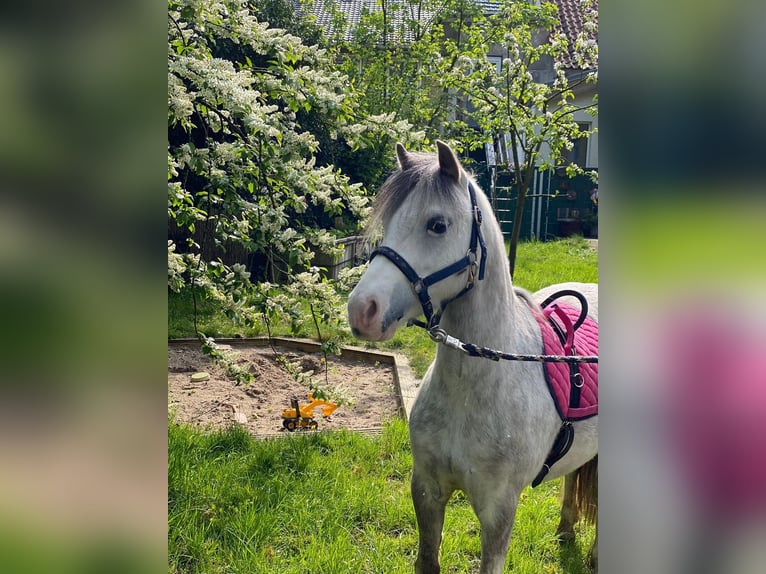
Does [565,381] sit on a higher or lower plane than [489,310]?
lower

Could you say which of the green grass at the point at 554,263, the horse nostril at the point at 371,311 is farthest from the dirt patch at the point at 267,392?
the green grass at the point at 554,263

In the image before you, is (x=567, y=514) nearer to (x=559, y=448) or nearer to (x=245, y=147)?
(x=559, y=448)

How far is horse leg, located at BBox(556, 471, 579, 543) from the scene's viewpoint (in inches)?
111

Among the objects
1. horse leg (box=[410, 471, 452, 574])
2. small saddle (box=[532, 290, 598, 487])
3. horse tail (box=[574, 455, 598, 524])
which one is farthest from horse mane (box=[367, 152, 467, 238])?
horse tail (box=[574, 455, 598, 524])

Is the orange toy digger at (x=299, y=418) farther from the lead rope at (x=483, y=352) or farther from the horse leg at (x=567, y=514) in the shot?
the lead rope at (x=483, y=352)

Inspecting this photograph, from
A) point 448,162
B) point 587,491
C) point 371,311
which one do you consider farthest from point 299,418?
point 448,162

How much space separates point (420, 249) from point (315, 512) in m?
1.89

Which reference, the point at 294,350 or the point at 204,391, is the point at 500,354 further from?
the point at 294,350

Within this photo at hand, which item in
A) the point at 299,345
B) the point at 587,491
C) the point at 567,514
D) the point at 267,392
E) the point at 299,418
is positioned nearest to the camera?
the point at 587,491

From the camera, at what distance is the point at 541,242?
10.8 meters

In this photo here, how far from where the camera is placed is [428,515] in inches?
79.8
